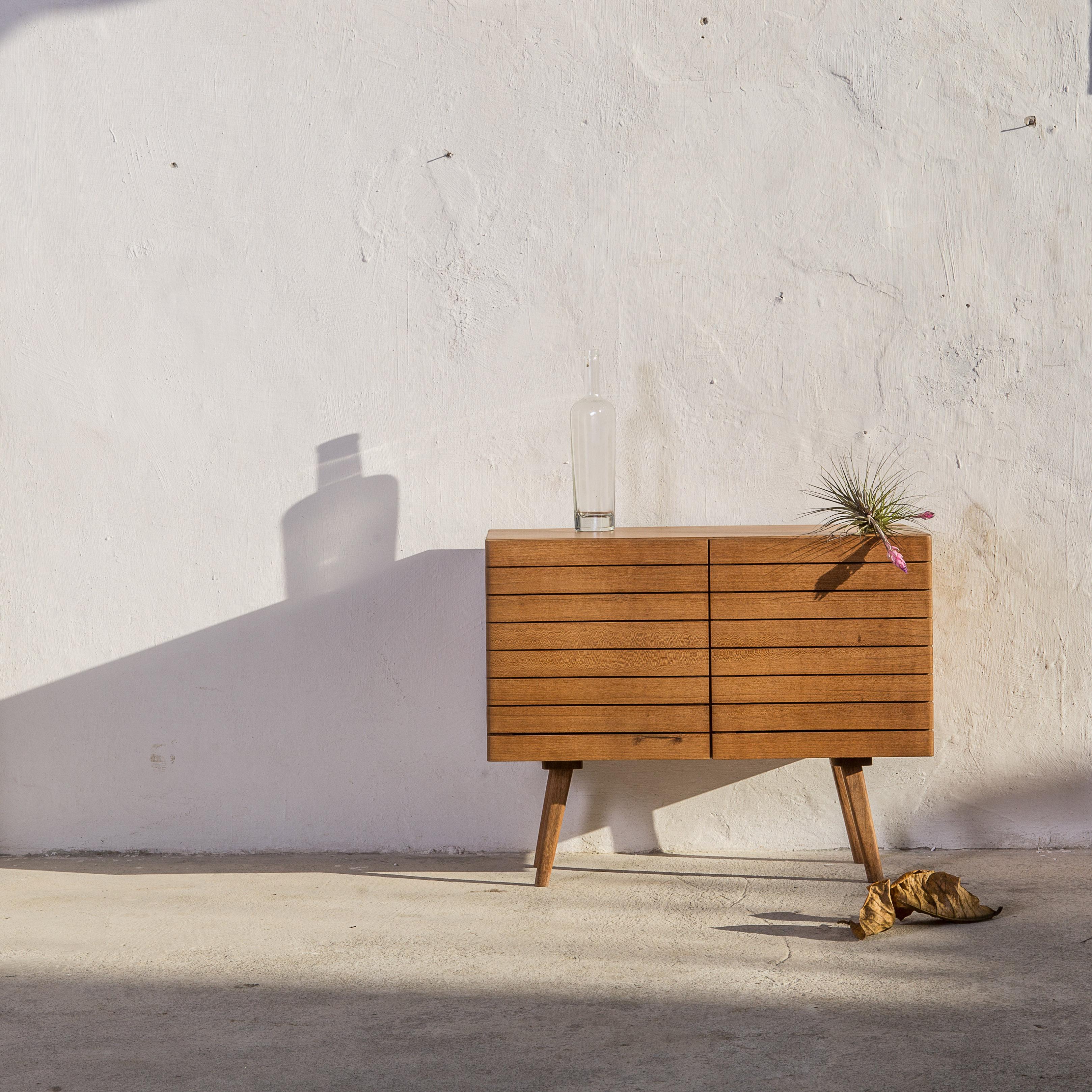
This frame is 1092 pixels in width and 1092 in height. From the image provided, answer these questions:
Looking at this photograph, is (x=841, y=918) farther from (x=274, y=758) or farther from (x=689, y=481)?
(x=274, y=758)

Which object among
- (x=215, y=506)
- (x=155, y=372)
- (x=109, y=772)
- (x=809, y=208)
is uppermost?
(x=809, y=208)

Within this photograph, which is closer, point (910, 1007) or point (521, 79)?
point (910, 1007)

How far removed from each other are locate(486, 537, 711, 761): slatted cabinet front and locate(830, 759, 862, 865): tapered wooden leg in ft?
1.10

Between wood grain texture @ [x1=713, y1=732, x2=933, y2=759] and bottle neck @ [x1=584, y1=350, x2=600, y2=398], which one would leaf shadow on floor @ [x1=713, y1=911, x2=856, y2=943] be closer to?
wood grain texture @ [x1=713, y1=732, x2=933, y2=759]

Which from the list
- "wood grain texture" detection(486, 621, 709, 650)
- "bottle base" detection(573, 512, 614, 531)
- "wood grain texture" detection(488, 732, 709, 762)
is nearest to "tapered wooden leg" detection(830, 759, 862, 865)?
"wood grain texture" detection(488, 732, 709, 762)

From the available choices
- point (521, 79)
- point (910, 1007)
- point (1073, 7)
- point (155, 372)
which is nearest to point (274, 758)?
point (155, 372)

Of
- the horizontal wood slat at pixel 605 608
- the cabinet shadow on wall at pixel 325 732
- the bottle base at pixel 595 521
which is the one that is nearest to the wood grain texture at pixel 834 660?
the horizontal wood slat at pixel 605 608

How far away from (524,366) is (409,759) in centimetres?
106

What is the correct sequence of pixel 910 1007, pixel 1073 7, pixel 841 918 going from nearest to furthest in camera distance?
pixel 910 1007
pixel 841 918
pixel 1073 7

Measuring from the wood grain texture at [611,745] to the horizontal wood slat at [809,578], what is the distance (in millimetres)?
346

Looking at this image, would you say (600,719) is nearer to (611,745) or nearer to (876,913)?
(611,745)

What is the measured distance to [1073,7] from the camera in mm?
2756

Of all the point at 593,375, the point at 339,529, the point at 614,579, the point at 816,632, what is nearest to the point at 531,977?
the point at 614,579

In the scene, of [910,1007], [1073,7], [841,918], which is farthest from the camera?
[1073,7]
